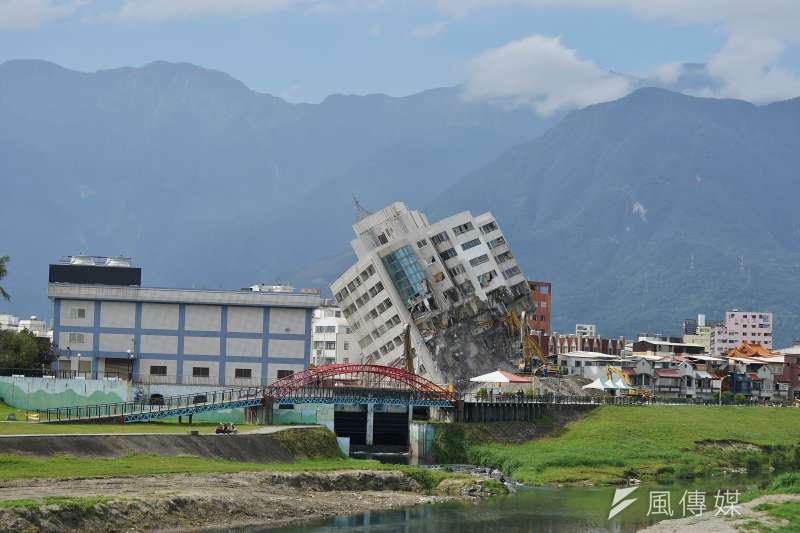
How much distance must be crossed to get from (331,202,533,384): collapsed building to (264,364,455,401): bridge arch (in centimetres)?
2287

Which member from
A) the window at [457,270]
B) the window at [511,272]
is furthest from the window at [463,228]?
the window at [511,272]

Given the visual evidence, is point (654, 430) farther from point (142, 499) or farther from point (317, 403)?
point (142, 499)

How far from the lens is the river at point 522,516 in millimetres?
65062

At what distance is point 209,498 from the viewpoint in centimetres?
6275

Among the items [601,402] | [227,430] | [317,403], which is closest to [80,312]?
[317,403]

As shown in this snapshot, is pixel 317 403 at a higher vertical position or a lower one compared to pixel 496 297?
lower

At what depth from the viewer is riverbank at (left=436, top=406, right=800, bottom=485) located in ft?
307

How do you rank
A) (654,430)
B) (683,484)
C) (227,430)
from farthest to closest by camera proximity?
(654,430), (683,484), (227,430)

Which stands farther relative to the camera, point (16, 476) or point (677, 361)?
point (677, 361)

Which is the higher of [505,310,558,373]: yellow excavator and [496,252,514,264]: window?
[496,252,514,264]: window

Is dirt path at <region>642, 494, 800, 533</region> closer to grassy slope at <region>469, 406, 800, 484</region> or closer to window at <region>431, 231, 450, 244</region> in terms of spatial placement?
grassy slope at <region>469, 406, 800, 484</region>

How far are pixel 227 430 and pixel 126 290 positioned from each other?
34.2 meters

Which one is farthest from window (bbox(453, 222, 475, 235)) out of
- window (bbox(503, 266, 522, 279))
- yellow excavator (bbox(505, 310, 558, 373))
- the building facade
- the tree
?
the tree

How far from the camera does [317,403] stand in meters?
100
